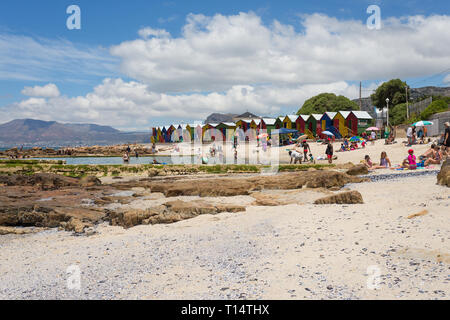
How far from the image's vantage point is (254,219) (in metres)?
8.67

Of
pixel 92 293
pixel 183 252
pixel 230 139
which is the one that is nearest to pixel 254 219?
pixel 183 252

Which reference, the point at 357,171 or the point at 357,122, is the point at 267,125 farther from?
the point at 357,171

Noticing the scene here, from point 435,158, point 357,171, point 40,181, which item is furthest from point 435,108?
point 40,181

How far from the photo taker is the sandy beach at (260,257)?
185 inches

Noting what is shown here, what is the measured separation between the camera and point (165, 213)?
389 inches

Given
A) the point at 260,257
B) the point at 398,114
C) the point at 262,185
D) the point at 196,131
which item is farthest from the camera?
the point at 196,131

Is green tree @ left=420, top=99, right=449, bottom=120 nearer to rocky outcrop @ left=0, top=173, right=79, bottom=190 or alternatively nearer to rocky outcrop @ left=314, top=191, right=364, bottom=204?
rocky outcrop @ left=314, top=191, right=364, bottom=204

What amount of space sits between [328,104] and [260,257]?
3066 inches

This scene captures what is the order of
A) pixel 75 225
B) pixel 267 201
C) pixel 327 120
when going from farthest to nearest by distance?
pixel 327 120 → pixel 267 201 → pixel 75 225

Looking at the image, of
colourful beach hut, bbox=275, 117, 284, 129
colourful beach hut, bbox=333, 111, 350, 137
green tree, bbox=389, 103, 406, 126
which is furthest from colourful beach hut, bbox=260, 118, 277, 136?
green tree, bbox=389, 103, 406, 126

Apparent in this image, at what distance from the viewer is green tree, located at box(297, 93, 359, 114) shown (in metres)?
78.1

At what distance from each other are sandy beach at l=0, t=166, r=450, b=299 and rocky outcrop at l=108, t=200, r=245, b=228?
46cm

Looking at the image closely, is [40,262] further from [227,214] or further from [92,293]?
[227,214]

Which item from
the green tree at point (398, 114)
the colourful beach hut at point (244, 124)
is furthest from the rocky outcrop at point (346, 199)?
the colourful beach hut at point (244, 124)
